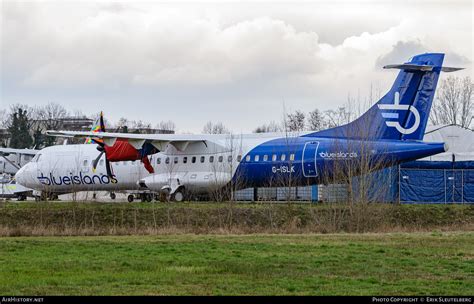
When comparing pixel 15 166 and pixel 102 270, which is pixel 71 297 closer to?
pixel 102 270

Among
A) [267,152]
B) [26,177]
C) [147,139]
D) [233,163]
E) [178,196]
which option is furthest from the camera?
A: [26,177]

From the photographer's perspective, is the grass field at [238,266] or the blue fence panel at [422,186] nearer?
the grass field at [238,266]

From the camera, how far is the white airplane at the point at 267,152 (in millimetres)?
44281

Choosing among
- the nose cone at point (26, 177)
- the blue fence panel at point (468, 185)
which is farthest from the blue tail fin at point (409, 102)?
the nose cone at point (26, 177)

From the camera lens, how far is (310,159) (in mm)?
45844

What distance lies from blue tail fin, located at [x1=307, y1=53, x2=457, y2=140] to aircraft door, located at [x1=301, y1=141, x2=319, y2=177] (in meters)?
1.35

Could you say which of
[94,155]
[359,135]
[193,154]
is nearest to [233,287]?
[359,135]

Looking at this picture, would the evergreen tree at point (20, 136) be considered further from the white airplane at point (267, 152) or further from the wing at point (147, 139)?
the wing at point (147, 139)

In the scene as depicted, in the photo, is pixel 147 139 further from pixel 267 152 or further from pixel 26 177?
pixel 26 177

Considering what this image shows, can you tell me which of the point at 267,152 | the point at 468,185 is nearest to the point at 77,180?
the point at 267,152

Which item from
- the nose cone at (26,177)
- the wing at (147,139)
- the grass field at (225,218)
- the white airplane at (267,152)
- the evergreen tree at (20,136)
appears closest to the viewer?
the grass field at (225,218)

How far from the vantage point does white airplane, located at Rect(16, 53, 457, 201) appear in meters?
44.3

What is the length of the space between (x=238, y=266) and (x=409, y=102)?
27252 millimetres

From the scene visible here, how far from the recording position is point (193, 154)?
51.6 m
